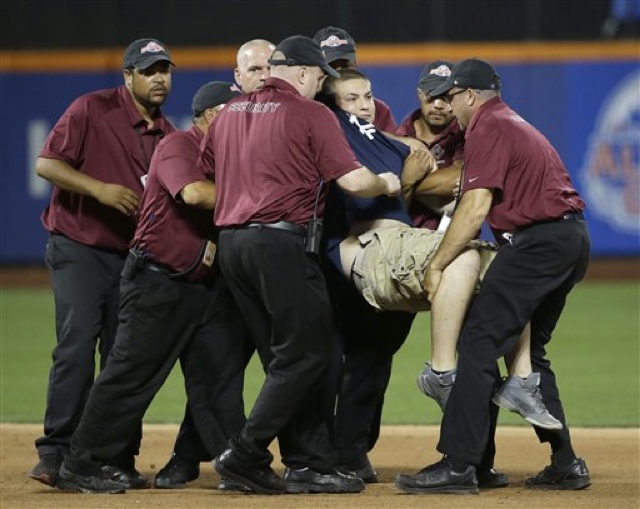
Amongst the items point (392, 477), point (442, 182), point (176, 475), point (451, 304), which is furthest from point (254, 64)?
point (392, 477)

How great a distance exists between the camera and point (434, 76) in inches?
285

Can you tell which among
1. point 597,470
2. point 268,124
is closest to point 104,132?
point 268,124

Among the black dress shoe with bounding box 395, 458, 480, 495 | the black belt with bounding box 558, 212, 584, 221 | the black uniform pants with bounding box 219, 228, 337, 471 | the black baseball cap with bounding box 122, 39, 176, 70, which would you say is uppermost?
the black baseball cap with bounding box 122, 39, 176, 70

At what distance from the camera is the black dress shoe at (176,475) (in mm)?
6945

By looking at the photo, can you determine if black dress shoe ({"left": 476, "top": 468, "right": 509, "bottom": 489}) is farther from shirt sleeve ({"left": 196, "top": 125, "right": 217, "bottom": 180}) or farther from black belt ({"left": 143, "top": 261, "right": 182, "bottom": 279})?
shirt sleeve ({"left": 196, "top": 125, "right": 217, "bottom": 180})

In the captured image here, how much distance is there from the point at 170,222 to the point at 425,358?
6.31 meters

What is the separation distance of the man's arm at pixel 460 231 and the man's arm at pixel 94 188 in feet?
5.36

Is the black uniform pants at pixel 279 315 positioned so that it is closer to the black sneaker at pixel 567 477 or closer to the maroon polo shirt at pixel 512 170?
the maroon polo shirt at pixel 512 170

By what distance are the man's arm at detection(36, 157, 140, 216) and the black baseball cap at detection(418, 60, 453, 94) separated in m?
1.59

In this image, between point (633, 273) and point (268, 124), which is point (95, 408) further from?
point (633, 273)

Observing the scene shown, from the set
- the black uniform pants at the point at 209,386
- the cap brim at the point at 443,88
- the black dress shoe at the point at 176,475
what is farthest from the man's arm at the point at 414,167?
the black dress shoe at the point at 176,475

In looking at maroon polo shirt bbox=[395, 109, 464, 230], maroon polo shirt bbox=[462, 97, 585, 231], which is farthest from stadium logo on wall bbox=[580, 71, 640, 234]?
maroon polo shirt bbox=[462, 97, 585, 231]

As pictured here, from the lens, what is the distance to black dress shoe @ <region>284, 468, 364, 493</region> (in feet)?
21.8

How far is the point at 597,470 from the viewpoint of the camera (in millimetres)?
7465
